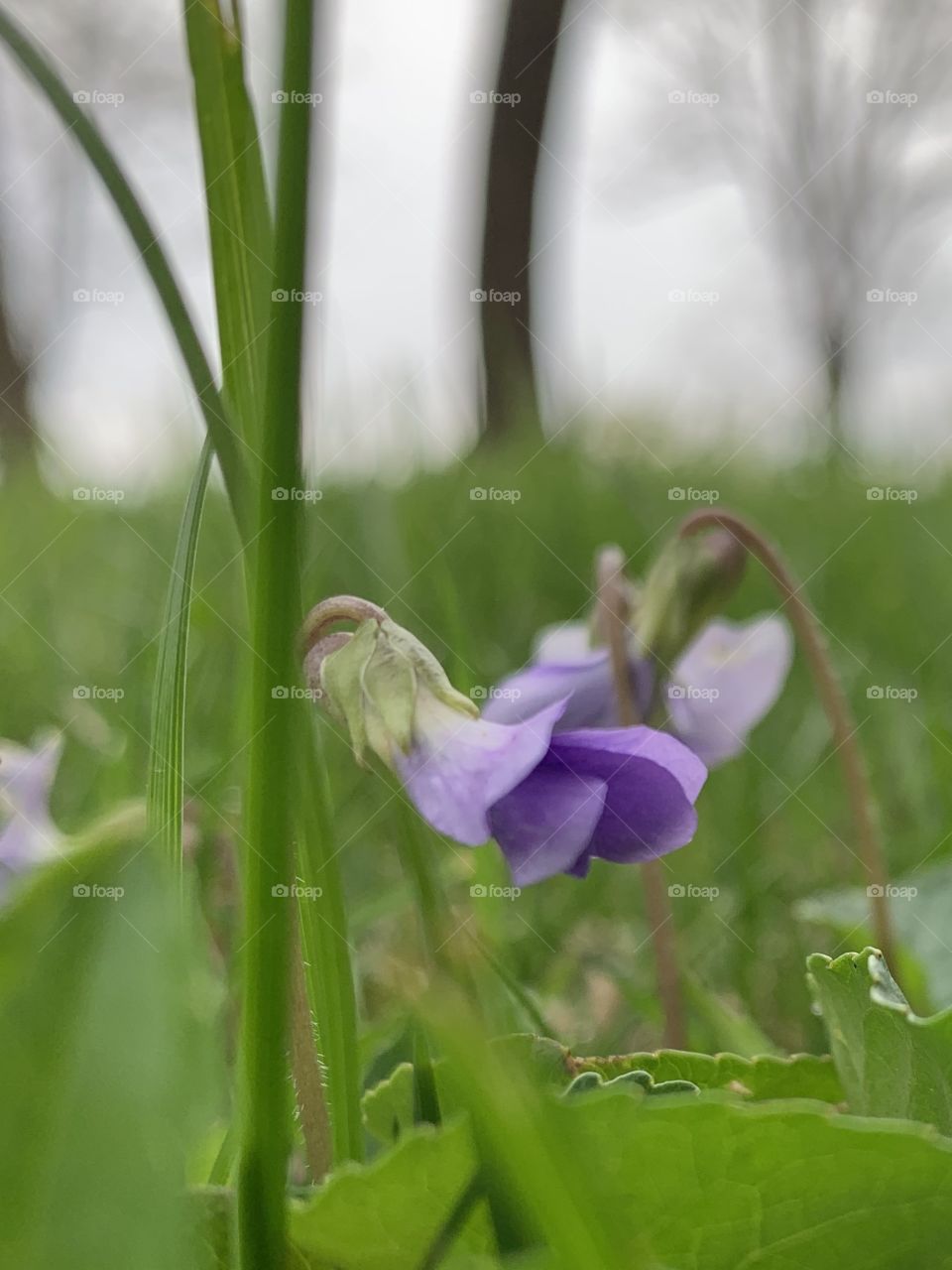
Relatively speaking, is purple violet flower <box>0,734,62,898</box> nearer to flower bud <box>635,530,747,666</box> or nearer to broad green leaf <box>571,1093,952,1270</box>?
broad green leaf <box>571,1093,952,1270</box>

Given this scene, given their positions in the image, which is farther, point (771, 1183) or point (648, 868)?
point (648, 868)

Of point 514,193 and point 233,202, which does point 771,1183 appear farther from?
point 514,193

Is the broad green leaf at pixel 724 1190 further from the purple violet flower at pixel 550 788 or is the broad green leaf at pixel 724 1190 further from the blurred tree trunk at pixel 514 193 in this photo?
the blurred tree trunk at pixel 514 193

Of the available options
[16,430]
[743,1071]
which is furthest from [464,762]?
[16,430]

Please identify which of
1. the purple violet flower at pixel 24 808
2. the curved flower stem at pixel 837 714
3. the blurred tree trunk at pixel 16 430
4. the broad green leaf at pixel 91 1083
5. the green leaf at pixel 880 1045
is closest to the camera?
the broad green leaf at pixel 91 1083

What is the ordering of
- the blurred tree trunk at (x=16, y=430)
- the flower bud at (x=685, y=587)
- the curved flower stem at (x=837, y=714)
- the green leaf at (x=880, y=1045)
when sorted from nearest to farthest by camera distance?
the green leaf at (x=880, y=1045) < the curved flower stem at (x=837, y=714) < the flower bud at (x=685, y=587) < the blurred tree trunk at (x=16, y=430)

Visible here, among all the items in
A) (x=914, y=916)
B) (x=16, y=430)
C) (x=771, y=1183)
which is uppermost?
(x=16, y=430)

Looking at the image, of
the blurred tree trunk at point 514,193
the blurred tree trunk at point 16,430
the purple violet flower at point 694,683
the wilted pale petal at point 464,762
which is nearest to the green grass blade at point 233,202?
the wilted pale petal at point 464,762
